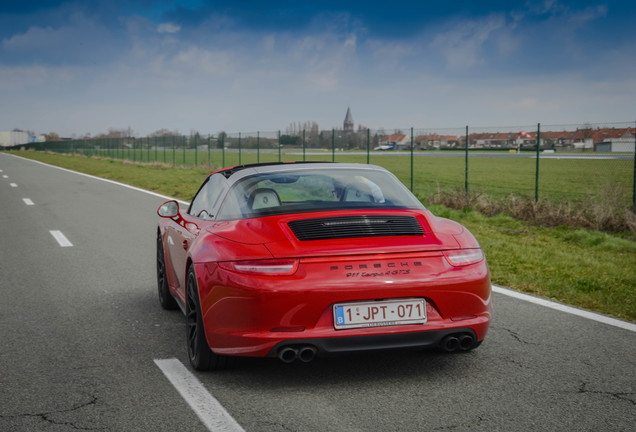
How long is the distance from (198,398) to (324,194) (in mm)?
2198

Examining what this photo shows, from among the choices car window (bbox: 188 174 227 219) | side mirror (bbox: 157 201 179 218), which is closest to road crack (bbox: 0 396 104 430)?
car window (bbox: 188 174 227 219)

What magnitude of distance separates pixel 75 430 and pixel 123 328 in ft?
6.94

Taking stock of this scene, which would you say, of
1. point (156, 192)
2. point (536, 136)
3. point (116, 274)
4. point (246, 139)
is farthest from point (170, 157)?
point (116, 274)

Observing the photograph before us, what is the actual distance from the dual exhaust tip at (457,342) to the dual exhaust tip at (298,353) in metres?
0.78

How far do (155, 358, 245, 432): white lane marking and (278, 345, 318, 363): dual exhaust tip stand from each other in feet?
1.44

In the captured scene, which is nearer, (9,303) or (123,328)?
(123,328)

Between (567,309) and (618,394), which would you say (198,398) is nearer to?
(618,394)

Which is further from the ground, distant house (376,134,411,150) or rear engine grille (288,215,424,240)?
distant house (376,134,411,150)

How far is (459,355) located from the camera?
15.2ft

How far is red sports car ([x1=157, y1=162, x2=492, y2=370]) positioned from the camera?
12.0ft

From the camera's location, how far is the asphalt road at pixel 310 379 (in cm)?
347

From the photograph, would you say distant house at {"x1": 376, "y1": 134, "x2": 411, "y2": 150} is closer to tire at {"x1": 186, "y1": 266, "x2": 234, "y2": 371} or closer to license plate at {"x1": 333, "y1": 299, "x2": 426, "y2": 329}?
tire at {"x1": 186, "y1": 266, "x2": 234, "y2": 371}

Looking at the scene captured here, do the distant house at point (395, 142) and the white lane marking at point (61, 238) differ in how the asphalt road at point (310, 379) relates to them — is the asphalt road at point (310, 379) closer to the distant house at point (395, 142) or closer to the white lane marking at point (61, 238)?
the white lane marking at point (61, 238)

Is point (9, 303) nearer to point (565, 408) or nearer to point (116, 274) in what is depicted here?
point (116, 274)
